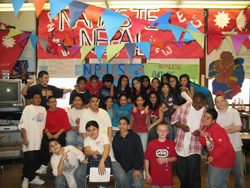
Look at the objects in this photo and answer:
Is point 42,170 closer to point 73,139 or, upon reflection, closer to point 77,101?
point 73,139

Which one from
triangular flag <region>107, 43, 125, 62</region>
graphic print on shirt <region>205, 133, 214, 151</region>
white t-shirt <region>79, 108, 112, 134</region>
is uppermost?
triangular flag <region>107, 43, 125, 62</region>

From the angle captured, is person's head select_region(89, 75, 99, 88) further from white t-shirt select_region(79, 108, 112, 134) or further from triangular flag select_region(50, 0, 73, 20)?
triangular flag select_region(50, 0, 73, 20)

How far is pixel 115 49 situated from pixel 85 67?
1.55 meters

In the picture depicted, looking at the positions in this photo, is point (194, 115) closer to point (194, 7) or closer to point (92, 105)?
point (92, 105)

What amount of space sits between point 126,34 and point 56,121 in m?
2.77

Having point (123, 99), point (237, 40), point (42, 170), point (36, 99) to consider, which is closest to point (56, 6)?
point (36, 99)

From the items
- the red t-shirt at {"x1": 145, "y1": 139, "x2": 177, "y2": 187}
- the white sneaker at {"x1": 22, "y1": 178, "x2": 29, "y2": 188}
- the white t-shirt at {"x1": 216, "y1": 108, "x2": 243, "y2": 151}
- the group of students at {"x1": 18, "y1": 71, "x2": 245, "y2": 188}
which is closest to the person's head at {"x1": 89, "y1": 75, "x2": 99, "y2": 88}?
the group of students at {"x1": 18, "y1": 71, "x2": 245, "y2": 188}

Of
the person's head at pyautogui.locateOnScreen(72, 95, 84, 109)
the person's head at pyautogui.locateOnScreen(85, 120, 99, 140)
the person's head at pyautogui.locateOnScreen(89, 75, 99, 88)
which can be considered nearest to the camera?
the person's head at pyautogui.locateOnScreen(85, 120, 99, 140)

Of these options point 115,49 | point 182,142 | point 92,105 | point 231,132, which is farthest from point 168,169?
point 115,49

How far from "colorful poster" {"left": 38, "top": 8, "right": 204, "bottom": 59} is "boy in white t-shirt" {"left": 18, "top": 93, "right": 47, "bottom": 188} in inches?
87.1

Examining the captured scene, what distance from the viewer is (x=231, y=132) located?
283 cm

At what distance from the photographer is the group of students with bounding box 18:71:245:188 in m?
2.70

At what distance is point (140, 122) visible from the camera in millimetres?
3752

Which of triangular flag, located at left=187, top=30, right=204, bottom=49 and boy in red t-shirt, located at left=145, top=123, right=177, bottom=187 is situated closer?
boy in red t-shirt, located at left=145, top=123, right=177, bottom=187
